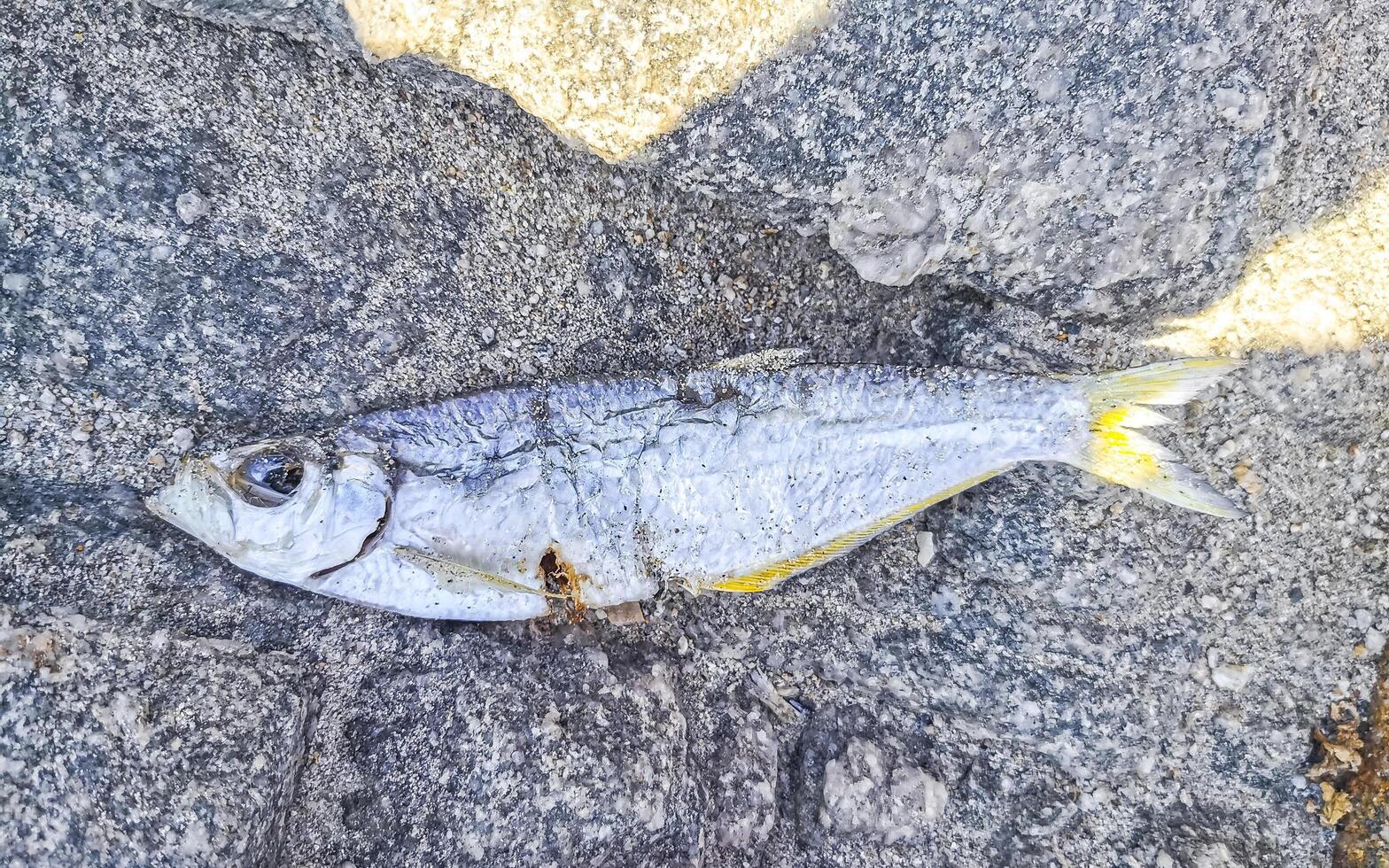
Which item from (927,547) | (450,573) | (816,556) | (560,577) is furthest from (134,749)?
(927,547)

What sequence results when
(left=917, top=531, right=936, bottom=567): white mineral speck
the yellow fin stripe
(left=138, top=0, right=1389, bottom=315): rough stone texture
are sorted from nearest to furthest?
(left=138, top=0, right=1389, bottom=315): rough stone texture, the yellow fin stripe, (left=917, top=531, right=936, bottom=567): white mineral speck

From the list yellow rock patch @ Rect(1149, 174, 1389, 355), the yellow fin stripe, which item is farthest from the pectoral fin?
yellow rock patch @ Rect(1149, 174, 1389, 355)

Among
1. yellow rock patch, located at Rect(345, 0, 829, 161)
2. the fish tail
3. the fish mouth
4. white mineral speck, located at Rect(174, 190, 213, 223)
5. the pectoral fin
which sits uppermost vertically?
yellow rock patch, located at Rect(345, 0, 829, 161)

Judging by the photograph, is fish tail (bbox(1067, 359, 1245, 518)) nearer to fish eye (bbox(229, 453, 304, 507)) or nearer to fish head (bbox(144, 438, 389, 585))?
fish head (bbox(144, 438, 389, 585))

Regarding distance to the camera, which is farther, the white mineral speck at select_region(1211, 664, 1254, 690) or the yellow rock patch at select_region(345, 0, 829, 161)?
the white mineral speck at select_region(1211, 664, 1254, 690)

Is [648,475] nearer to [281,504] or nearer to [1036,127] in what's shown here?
[281,504]

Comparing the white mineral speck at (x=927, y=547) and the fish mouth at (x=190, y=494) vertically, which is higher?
the white mineral speck at (x=927, y=547)

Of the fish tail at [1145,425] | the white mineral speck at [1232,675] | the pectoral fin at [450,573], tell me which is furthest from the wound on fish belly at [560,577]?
the white mineral speck at [1232,675]

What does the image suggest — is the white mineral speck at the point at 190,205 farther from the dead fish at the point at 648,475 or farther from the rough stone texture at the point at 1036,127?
the dead fish at the point at 648,475
